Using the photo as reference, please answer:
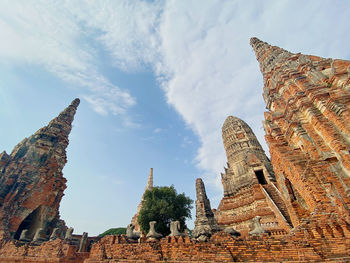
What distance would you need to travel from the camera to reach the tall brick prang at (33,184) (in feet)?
45.8

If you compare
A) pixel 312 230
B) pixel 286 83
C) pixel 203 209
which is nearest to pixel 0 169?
pixel 203 209

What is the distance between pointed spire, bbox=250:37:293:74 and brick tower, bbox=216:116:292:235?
1074 cm

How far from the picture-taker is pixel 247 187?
19.2 m

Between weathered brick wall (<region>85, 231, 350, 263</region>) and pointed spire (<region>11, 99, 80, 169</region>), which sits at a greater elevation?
pointed spire (<region>11, 99, 80, 169</region>)

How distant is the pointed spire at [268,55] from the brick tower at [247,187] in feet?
35.2

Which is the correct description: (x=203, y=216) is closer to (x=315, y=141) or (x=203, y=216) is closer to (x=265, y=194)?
(x=315, y=141)

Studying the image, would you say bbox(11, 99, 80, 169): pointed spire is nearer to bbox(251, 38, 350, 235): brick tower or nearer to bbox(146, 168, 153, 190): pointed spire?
bbox(251, 38, 350, 235): brick tower

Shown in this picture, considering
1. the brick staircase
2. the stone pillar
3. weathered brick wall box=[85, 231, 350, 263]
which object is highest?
the brick staircase

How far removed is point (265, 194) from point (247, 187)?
371 cm

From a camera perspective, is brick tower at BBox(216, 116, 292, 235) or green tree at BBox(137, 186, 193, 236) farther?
green tree at BBox(137, 186, 193, 236)

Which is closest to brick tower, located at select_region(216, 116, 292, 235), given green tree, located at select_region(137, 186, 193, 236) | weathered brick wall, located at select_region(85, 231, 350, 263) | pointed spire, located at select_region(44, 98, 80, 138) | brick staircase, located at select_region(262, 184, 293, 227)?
brick staircase, located at select_region(262, 184, 293, 227)

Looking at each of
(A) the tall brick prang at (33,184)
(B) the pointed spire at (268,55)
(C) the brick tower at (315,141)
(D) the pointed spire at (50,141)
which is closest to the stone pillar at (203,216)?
(C) the brick tower at (315,141)

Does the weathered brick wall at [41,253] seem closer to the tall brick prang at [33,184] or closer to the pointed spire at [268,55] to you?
the tall brick prang at [33,184]

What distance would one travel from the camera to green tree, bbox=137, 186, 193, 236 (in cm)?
2014
